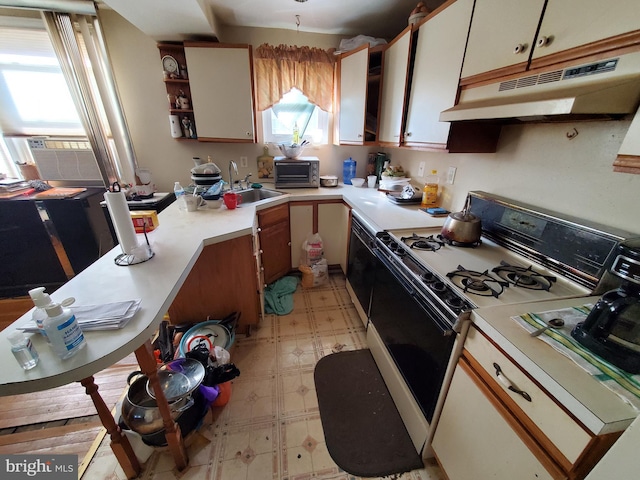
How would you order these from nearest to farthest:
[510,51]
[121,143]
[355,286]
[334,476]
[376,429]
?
1. [510,51]
2. [334,476]
3. [376,429]
4. [355,286]
5. [121,143]

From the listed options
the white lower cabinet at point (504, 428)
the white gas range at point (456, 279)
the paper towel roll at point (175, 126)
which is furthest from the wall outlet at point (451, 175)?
the paper towel roll at point (175, 126)

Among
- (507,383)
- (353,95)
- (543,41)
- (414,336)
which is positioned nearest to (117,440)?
(414,336)

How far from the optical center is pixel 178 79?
2.20 m

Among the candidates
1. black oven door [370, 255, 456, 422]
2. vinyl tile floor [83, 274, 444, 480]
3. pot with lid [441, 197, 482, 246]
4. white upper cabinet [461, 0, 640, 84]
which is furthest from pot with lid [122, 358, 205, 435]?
white upper cabinet [461, 0, 640, 84]

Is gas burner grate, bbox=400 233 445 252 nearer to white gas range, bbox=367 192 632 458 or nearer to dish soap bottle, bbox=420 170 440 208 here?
white gas range, bbox=367 192 632 458

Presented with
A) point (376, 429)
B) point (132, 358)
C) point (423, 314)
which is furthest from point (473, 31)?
point (132, 358)

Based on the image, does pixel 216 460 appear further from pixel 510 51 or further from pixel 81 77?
pixel 81 77

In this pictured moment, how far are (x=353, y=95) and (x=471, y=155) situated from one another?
3.93 ft

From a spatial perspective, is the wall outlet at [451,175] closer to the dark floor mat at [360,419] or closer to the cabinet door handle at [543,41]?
the cabinet door handle at [543,41]

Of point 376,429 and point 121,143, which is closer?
point 376,429

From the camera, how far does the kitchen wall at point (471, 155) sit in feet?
3.14

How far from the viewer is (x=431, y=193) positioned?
6.31 feet

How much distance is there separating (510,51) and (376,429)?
1.86 m

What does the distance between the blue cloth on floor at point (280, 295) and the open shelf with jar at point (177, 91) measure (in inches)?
63.4
